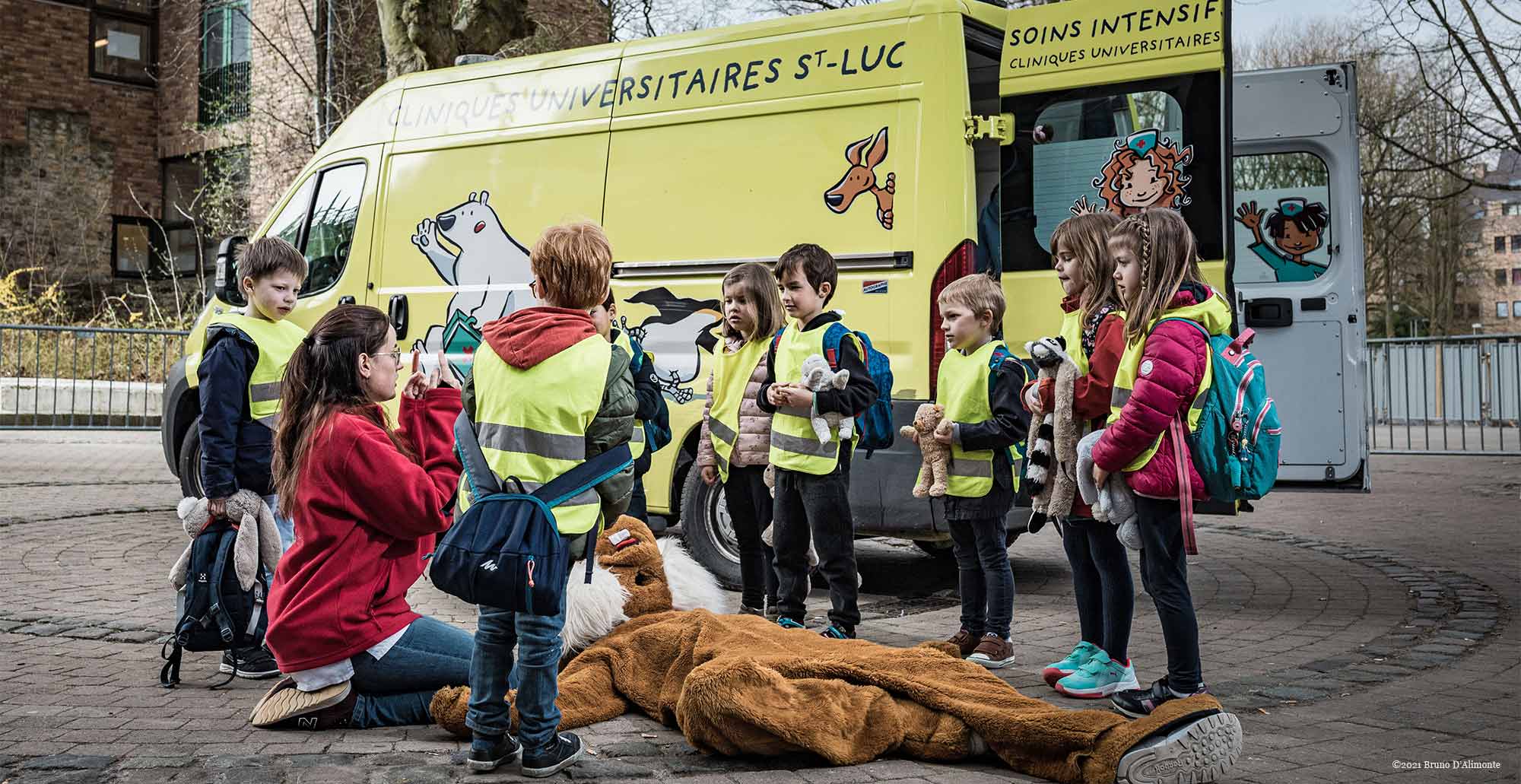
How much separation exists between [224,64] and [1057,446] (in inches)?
952

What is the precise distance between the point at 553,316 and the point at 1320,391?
5591mm

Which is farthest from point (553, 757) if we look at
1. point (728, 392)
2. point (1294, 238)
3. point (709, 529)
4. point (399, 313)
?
point (1294, 238)

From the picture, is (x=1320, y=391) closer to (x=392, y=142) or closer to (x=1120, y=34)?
(x=1120, y=34)

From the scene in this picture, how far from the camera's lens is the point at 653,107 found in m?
7.14

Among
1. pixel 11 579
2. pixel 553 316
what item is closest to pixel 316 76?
pixel 11 579

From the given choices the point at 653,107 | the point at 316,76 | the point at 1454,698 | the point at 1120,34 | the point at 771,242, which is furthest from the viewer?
the point at 316,76

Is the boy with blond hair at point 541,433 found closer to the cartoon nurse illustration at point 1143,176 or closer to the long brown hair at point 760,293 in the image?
the long brown hair at point 760,293

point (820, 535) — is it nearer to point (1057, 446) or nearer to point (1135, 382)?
point (1057, 446)

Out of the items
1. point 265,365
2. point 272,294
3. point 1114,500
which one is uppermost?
point 272,294

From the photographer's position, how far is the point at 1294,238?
852 cm

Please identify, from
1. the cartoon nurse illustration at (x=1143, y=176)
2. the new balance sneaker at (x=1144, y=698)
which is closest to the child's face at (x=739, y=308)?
the cartoon nurse illustration at (x=1143, y=176)

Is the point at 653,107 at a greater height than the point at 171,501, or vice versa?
the point at 653,107

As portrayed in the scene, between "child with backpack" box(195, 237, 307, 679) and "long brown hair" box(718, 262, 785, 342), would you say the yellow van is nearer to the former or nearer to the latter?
"long brown hair" box(718, 262, 785, 342)

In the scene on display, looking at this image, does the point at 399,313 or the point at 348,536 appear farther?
the point at 399,313
